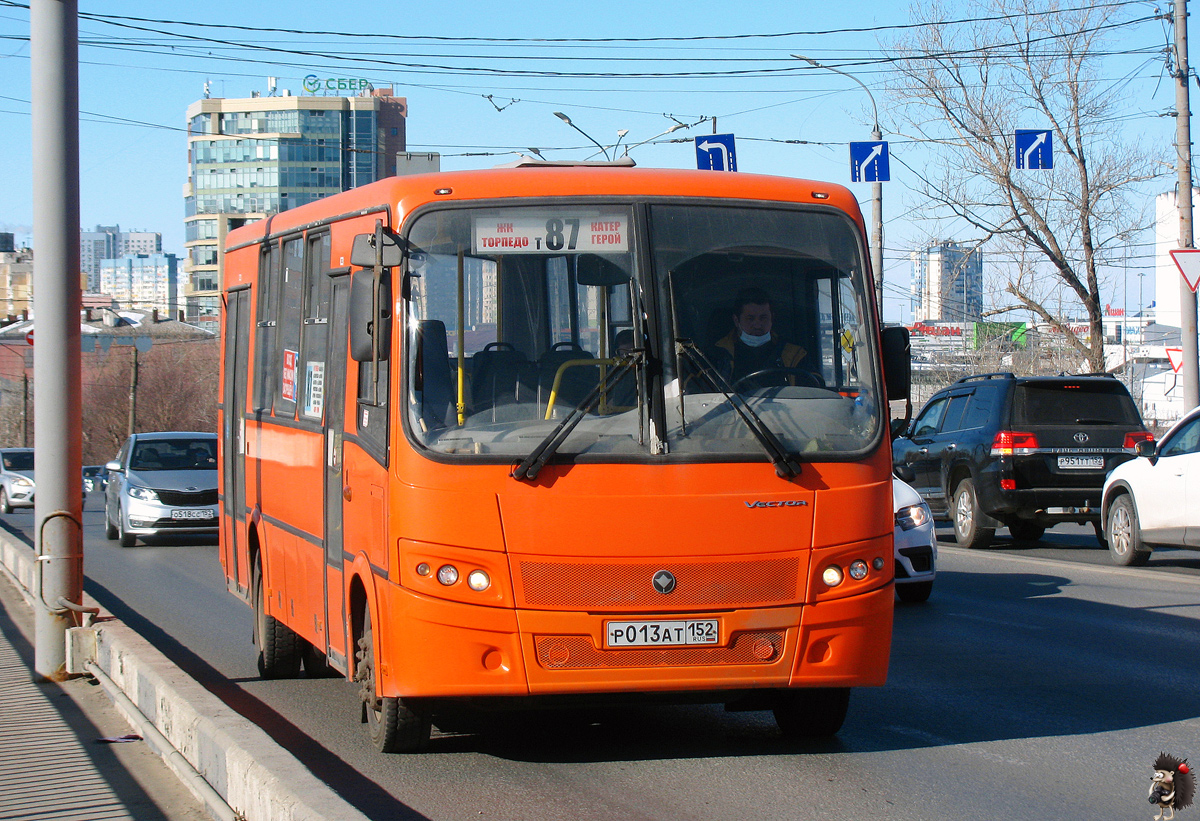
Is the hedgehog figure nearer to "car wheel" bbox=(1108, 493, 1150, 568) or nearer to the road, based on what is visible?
the road

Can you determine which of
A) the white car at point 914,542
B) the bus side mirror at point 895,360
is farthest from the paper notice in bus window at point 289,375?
the white car at point 914,542

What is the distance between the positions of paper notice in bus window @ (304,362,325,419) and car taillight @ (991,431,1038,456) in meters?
11.3

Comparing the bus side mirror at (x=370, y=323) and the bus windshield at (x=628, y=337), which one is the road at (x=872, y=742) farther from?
the bus side mirror at (x=370, y=323)

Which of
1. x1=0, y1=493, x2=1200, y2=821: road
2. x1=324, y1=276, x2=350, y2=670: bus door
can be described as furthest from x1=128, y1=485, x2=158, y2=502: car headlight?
x1=324, y1=276, x2=350, y2=670: bus door

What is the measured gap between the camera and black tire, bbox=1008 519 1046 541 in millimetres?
18892

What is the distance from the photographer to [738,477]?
19.9 ft

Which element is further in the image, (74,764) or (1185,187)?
(1185,187)

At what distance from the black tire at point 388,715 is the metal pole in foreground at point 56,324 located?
3424 mm

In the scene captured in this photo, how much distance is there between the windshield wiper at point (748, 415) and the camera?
20.0 feet

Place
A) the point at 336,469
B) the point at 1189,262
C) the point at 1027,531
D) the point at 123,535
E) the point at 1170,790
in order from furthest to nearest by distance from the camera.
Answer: the point at 123,535 → the point at 1189,262 → the point at 1027,531 → the point at 336,469 → the point at 1170,790

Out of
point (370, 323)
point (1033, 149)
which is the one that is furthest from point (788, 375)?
point (1033, 149)

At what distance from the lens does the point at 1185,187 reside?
75.7 feet

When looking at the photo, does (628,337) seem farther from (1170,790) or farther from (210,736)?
(1170,790)

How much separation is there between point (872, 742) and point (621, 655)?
1634 millimetres
